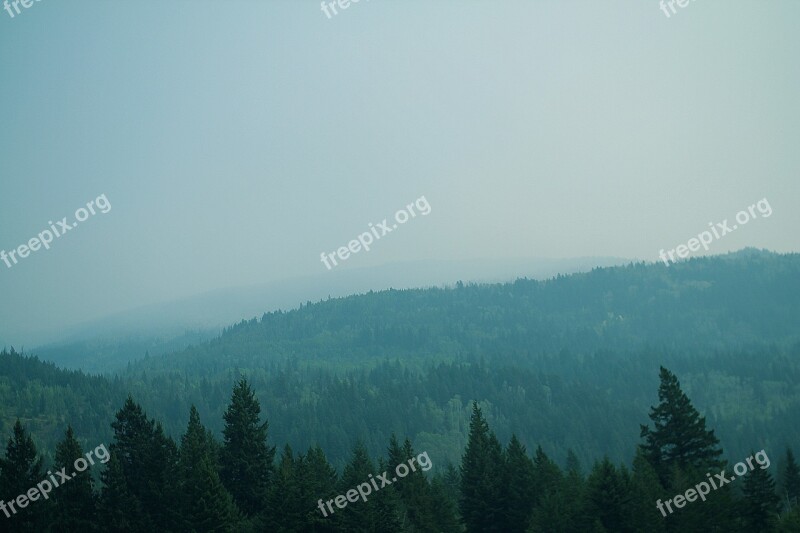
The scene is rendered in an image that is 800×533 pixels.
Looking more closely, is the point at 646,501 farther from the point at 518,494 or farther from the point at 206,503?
the point at 206,503

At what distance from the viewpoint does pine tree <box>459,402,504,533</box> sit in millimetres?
51812

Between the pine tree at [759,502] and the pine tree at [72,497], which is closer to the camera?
the pine tree at [72,497]

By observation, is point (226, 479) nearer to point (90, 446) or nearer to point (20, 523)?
point (20, 523)

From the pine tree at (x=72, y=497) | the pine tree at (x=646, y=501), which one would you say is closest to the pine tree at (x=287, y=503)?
the pine tree at (x=72, y=497)

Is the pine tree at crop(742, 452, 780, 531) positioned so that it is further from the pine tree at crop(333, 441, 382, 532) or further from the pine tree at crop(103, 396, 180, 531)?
the pine tree at crop(103, 396, 180, 531)

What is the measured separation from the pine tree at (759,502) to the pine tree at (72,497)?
42.2 metres

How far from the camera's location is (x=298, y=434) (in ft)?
602

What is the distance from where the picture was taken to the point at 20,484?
4334 cm

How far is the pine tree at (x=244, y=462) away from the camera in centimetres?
5166

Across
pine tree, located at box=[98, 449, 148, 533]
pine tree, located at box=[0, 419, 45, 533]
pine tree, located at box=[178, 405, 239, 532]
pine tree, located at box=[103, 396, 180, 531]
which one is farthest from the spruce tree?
pine tree, located at box=[0, 419, 45, 533]

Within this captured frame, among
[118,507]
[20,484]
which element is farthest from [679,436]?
[20,484]

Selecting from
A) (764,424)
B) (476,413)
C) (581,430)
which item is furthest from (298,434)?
(476,413)

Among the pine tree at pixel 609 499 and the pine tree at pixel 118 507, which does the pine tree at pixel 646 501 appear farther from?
the pine tree at pixel 118 507

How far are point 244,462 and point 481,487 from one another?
17510 mm
